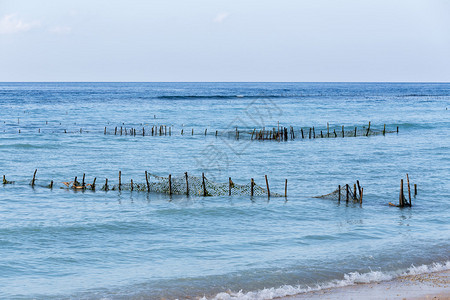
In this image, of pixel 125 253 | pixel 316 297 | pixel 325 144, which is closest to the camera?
pixel 316 297

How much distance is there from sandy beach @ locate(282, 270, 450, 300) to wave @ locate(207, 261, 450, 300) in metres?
0.31

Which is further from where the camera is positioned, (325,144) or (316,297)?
(325,144)

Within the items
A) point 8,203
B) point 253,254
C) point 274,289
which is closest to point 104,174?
point 8,203

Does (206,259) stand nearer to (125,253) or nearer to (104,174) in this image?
(125,253)

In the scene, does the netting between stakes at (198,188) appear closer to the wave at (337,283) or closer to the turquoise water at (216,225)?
the turquoise water at (216,225)

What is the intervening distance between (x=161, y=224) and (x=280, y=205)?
662 centimetres

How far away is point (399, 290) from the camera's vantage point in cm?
1398

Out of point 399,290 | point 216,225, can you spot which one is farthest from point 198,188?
point 399,290

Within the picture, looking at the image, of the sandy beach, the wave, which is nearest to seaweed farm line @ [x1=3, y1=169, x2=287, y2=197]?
the wave

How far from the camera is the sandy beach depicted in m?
13.4

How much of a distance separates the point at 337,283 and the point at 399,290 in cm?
186

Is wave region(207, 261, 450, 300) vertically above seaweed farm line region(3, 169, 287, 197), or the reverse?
seaweed farm line region(3, 169, 287, 197)

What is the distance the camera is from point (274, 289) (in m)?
14.6

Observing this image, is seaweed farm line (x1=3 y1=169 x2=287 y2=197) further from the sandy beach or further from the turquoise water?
the sandy beach
